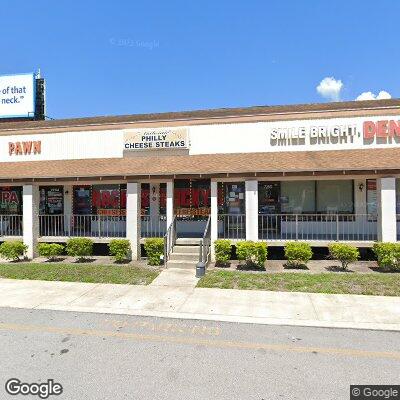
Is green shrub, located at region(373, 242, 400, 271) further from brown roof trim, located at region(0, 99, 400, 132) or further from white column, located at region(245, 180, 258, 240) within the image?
brown roof trim, located at region(0, 99, 400, 132)

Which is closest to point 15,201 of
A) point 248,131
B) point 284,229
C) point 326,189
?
point 248,131

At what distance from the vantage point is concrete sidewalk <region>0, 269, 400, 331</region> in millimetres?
6641

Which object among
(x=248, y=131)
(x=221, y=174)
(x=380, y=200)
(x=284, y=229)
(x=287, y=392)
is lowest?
(x=287, y=392)

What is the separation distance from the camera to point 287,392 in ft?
13.5

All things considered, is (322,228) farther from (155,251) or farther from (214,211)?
(155,251)

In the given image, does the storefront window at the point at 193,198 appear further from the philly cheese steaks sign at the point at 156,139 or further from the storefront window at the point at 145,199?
the philly cheese steaks sign at the point at 156,139

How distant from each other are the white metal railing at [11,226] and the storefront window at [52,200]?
117 centimetres

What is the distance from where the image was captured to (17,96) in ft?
92.9

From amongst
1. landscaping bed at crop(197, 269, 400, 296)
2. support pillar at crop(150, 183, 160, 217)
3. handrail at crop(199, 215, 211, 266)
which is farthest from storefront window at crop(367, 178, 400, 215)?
support pillar at crop(150, 183, 160, 217)

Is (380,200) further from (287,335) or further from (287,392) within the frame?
(287,392)

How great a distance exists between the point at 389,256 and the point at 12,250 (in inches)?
522

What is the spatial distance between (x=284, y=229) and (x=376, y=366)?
9276 millimetres
